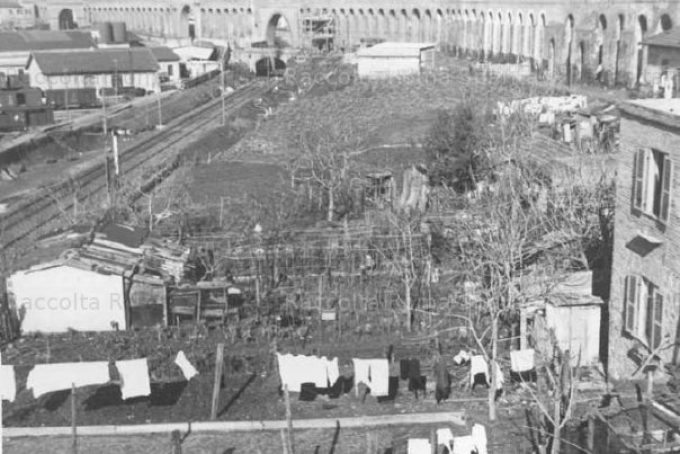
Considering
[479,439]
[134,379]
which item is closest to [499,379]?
[479,439]

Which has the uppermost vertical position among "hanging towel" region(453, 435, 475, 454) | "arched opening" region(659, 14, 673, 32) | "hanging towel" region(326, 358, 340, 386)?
"arched opening" region(659, 14, 673, 32)

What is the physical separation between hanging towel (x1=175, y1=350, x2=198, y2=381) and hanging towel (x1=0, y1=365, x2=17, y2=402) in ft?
8.46

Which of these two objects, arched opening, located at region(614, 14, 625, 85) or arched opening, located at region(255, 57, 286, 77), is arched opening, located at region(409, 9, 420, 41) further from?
arched opening, located at region(614, 14, 625, 85)

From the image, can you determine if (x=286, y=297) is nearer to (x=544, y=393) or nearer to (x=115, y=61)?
(x=544, y=393)

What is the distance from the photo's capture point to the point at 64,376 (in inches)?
603

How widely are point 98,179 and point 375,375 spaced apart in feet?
77.5

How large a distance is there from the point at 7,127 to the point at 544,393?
131ft

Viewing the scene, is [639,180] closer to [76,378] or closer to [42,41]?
[76,378]

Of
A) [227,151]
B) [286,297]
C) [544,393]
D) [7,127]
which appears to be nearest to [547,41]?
[227,151]

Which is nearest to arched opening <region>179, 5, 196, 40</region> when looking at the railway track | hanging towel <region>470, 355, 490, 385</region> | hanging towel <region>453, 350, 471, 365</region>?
the railway track

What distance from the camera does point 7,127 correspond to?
4953 centimetres

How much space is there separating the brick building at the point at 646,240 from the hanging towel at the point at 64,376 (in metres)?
8.08

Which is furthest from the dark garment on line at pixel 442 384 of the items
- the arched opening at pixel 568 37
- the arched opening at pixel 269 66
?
the arched opening at pixel 269 66

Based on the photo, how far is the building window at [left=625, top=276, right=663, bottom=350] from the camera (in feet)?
46.8
